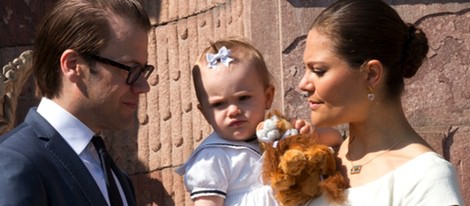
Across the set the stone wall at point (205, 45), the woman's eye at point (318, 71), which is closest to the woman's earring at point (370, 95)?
the woman's eye at point (318, 71)

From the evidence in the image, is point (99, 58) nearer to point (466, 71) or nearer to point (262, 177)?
point (262, 177)

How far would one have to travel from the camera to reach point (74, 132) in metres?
3.45

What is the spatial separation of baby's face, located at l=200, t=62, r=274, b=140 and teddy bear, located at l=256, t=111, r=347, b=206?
0.48 ft

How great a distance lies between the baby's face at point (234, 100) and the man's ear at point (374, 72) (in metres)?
0.55

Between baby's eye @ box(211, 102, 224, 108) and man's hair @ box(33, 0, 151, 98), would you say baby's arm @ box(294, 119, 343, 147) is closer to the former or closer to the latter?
baby's eye @ box(211, 102, 224, 108)

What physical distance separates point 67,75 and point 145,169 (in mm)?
2811

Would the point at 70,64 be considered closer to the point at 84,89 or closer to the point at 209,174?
the point at 84,89

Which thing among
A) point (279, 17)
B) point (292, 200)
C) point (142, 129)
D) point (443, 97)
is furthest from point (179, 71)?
point (292, 200)

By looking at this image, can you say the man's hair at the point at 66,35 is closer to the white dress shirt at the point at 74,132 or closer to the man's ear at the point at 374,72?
the white dress shirt at the point at 74,132

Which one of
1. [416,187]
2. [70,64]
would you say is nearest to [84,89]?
[70,64]

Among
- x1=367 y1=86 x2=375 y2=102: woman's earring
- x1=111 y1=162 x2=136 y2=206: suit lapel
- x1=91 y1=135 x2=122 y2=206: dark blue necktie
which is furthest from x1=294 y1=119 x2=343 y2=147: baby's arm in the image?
x1=91 y1=135 x2=122 y2=206: dark blue necktie

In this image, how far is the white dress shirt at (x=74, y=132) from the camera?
344 centimetres

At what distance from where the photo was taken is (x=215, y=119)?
13.7 feet

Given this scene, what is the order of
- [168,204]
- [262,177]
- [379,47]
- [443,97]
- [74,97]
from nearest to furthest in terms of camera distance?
[74,97] → [379,47] → [262,177] → [443,97] → [168,204]
